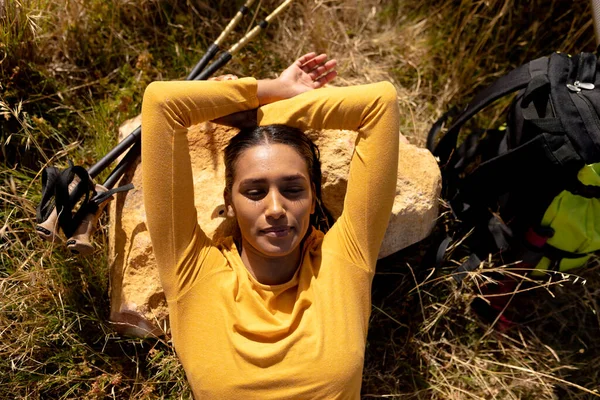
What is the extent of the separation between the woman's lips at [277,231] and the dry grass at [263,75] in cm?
124

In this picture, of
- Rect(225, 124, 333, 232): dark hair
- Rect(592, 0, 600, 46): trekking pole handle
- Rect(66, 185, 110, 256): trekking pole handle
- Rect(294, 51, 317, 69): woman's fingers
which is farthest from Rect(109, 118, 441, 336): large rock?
Rect(592, 0, 600, 46): trekking pole handle

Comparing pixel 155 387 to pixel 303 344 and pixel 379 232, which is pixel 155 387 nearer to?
pixel 303 344

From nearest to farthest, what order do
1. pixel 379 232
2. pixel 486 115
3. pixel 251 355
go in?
pixel 251 355 → pixel 379 232 → pixel 486 115

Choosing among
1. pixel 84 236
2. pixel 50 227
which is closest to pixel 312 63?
pixel 84 236

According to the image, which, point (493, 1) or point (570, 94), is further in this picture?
point (493, 1)

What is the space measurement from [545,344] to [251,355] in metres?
2.50

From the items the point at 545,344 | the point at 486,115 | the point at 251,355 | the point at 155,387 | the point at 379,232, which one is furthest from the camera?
the point at 486,115

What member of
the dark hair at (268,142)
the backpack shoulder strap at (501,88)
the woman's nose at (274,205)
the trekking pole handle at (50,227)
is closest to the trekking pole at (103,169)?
the trekking pole handle at (50,227)

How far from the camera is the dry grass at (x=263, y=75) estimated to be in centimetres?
333

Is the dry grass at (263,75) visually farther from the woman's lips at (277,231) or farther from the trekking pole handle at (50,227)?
the woman's lips at (277,231)

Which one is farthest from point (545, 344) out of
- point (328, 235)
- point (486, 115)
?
point (328, 235)

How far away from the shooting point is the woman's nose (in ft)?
8.45

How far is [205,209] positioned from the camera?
126 inches

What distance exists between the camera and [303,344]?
266 cm
